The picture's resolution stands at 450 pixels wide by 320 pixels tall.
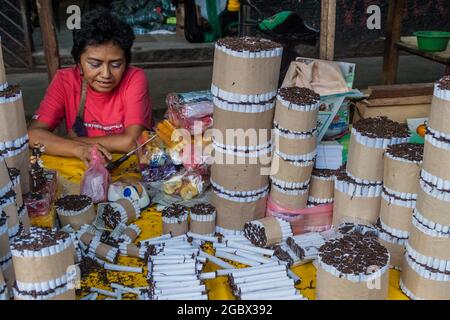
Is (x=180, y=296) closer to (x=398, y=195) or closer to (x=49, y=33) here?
(x=398, y=195)

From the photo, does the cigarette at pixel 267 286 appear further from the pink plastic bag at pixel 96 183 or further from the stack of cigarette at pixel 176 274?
the pink plastic bag at pixel 96 183

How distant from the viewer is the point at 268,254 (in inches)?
72.3

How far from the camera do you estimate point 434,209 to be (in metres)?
1.52

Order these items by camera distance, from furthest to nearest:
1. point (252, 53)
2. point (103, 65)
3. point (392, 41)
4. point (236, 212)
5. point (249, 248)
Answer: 1. point (392, 41)
2. point (103, 65)
3. point (236, 212)
4. point (249, 248)
5. point (252, 53)

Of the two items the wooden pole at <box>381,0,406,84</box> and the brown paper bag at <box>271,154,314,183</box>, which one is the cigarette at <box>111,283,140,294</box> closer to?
the brown paper bag at <box>271,154,314,183</box>

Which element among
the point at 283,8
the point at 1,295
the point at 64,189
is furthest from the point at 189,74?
the point at 1,295

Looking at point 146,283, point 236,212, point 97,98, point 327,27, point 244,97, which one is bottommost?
point 146,283

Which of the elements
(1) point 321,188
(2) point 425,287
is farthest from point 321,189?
(2) point 425,287

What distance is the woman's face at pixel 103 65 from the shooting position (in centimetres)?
250

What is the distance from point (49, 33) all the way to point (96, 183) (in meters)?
1.35

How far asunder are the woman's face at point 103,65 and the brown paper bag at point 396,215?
4.95 feet

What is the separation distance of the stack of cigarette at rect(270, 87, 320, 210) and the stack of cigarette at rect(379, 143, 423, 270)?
30cm

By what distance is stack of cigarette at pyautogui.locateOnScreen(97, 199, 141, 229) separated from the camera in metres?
2.00

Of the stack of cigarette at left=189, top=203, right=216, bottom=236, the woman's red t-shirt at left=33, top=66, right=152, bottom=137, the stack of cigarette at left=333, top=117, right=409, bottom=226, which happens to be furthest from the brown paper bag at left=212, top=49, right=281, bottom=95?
the woman's red t-shirt at left=33, top=66, right=152, bottom=137
